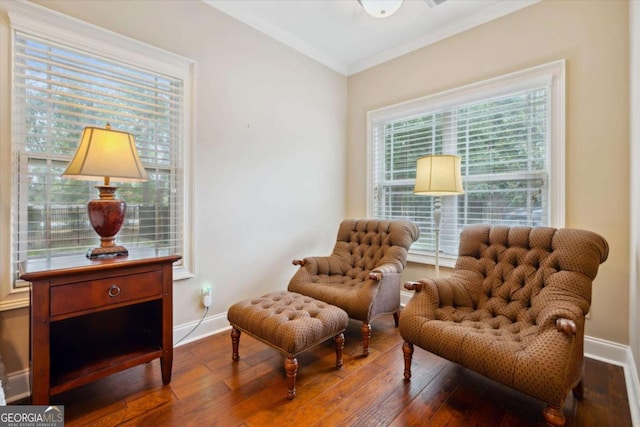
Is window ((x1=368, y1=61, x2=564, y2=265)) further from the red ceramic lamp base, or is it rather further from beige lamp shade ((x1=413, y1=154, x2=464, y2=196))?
the red ceramic lamp base

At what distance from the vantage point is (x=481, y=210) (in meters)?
2.73

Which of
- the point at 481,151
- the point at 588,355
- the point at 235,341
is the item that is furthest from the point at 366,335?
the point at 481,151

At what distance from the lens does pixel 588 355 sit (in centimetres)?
217

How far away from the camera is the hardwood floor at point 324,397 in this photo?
1.53m

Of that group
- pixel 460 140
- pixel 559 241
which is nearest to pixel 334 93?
pixel 460 140

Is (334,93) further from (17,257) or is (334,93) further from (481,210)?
(17,257)

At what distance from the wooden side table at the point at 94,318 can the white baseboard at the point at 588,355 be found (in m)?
0.28

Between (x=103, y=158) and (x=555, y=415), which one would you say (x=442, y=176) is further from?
(x=103, y=158)

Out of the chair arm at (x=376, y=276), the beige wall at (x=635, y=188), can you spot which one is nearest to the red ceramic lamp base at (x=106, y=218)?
the chair arm at (x=376, y=276)

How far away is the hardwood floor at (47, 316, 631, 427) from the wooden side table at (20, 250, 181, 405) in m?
0.21

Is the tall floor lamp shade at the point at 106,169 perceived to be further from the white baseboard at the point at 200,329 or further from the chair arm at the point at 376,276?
the chair arm at the point at 376,276

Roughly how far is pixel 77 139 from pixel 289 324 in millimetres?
1755

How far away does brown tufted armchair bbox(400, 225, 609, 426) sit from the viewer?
133 cm

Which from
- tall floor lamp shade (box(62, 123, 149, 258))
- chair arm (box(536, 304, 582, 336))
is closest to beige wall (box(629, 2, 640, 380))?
chair arm (box(536, 304, 582, 336))
